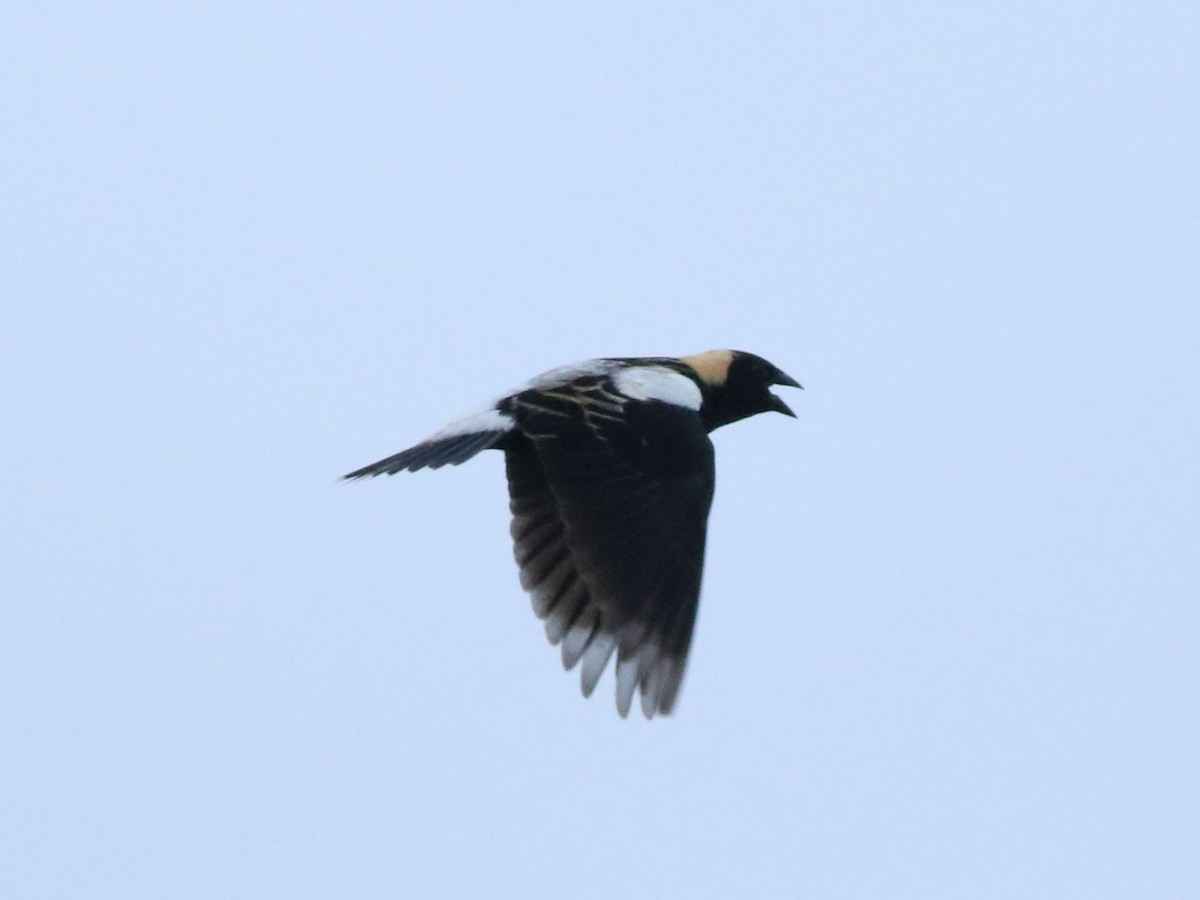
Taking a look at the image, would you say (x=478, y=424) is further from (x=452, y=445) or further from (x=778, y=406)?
(x=778, y=406)

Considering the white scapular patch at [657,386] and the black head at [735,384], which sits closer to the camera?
the white scapular patch at [657,386]

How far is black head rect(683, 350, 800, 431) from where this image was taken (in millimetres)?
9422

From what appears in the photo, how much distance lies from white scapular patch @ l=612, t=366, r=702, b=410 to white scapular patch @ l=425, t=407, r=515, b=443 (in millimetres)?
461

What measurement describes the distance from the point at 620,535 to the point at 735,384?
214 cm

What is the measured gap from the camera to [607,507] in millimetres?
7574

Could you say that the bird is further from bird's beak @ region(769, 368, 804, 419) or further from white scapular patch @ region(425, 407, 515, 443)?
bird's beak @ region(769, 368, 804, 419)

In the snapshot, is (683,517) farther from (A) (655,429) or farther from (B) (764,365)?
(B) (764,365)

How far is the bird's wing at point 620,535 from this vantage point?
7.49 m

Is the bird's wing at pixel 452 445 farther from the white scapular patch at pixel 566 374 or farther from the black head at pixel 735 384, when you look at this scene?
the black head at pixel 735 384

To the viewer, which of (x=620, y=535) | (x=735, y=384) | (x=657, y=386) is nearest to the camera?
(x=620, y=535)

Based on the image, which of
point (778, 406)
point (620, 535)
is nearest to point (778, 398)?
point (778, 406)

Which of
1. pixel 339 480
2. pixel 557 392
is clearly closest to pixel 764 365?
pixel 557 392

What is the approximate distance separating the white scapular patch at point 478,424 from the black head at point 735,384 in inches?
55.3

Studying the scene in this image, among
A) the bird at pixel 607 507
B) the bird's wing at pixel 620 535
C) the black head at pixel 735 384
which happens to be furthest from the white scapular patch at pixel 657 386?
the black head at pixel 735 384
